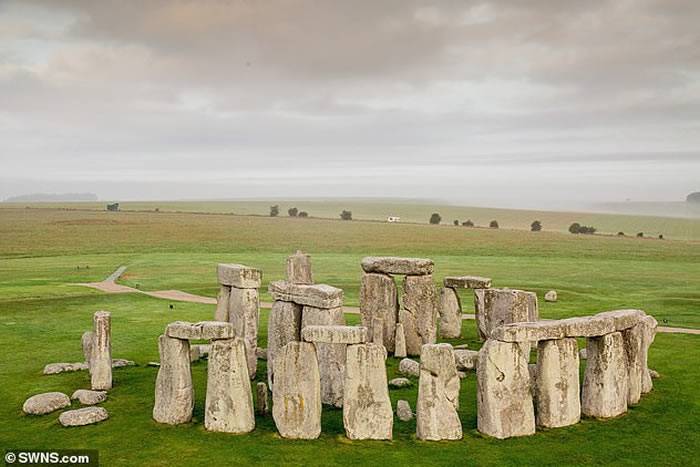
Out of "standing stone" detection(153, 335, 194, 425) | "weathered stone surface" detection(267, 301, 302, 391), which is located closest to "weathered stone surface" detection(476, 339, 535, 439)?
"weathered stone surface" detection(267, 301, 302, 391)

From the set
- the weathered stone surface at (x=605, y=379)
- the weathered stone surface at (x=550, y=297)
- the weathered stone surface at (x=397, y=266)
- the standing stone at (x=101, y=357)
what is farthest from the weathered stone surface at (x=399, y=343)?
the weathered stone surface at (x=550, y=297)

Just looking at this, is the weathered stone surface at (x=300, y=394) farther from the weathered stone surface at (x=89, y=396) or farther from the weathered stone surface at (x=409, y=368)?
the weathered stone surface at (x=409, y=368)

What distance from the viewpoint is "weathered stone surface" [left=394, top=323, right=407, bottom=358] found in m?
20.6

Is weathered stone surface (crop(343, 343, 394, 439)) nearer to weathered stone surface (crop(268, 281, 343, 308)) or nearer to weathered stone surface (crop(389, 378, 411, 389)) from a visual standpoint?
weathered stone surface (crop(268, 281, 343, 308))

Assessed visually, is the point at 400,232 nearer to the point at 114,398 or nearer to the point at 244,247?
the point at 244,247

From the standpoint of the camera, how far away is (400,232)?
281 ft

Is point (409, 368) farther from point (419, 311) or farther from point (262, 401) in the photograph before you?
point (262, 401)

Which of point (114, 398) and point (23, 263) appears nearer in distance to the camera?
point (114, 398)

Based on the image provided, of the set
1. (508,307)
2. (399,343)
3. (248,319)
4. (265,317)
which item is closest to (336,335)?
(248,319)

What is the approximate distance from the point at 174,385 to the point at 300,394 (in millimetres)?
2818

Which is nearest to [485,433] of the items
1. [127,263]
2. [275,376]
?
[275,376]

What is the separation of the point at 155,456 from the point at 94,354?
4987mm

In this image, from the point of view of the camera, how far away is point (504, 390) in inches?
526

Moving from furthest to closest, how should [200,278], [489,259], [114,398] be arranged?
[489,259], [200,278], [114,398]
